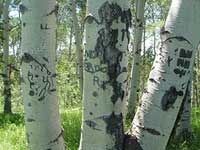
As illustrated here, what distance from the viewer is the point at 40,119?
2.78 metres

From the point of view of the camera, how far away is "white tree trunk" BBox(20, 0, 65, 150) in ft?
8.91

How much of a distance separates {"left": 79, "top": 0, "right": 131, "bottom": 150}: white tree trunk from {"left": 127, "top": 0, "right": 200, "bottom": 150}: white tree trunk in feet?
0.60

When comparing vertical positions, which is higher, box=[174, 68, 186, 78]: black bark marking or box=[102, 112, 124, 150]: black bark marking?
box=[174, 68, 186, 78]: black bark marking

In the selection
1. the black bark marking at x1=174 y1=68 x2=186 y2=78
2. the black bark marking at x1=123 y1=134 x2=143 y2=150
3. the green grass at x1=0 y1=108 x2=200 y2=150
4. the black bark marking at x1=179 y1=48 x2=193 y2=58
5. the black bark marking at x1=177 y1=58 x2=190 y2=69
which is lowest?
the green grass at x1=0 y1=108 x2=200 y2=150

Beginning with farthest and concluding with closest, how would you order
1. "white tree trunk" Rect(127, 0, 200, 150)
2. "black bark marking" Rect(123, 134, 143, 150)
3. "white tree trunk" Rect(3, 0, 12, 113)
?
"white tree trunk" Rect(3, 0, 12, 113) < "black bark marking" Rect(123, 134, 143, 150) < "white tree trunk" Rect(127, 0, 200, 150)

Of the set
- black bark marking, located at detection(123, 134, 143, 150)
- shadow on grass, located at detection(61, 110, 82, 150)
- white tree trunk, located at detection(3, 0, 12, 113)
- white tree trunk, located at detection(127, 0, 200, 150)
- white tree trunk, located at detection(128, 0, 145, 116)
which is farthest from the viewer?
white tree trunk, located at detection(3, 0, 12, 113)

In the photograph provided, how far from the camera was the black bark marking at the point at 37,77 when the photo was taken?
2.77 m

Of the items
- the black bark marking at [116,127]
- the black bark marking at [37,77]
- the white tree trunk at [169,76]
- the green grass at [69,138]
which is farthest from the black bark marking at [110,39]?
the green grass at [69,138]

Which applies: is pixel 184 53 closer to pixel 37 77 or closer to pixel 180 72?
pixel 180 72

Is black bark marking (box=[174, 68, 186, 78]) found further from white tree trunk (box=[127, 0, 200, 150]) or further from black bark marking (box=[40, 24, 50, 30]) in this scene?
black bark marking (box=[40, 24, 50, 30])

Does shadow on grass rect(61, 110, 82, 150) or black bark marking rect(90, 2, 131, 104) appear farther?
shadow on grass rect(61, 110, 82, 150)

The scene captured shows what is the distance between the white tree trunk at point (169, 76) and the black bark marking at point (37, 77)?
66 cm

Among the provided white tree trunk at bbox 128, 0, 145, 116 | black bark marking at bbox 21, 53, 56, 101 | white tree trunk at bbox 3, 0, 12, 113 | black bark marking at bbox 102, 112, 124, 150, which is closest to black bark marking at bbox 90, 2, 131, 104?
black bark marking at bbox 102, 112, 124, 150

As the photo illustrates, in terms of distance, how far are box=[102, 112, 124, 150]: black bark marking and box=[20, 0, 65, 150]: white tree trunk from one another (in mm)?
374
